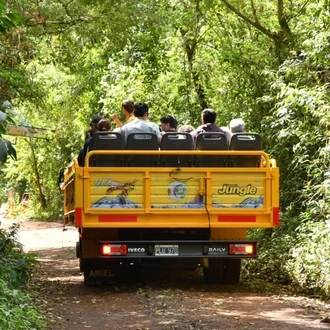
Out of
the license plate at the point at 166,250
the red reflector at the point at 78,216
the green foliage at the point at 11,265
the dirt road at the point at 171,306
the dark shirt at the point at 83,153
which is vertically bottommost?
the dirt road at the point at 171,306

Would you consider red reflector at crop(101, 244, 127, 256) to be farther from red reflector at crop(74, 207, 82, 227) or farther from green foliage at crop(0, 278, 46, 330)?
green foliage at crop(0, 278, 46, 330)

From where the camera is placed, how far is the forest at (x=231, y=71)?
12.2m

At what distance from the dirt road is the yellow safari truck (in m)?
0.53

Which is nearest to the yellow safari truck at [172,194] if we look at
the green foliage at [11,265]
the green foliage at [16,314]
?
the green foliage at [11,265]

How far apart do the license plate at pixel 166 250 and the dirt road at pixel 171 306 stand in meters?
0.46

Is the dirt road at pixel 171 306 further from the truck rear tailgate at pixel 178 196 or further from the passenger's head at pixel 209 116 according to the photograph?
the passenger's head at pixel 209 116

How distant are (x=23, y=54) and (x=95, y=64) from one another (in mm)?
13445

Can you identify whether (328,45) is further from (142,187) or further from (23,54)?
(23,54)

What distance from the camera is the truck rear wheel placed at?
1125cm

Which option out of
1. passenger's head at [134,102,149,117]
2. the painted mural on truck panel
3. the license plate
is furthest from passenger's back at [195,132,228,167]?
the license plate

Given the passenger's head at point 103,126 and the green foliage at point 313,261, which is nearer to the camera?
the green foliage at point 313,261

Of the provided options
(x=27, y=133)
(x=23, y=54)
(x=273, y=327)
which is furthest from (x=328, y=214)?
(x=27, y=133)

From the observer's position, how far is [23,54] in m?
13.6

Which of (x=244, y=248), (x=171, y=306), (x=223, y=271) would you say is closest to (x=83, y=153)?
(x=223, y=271)
